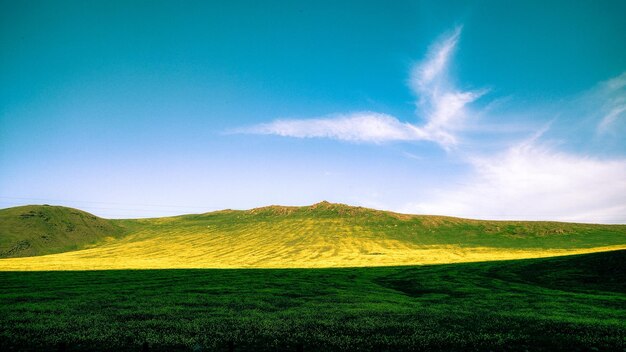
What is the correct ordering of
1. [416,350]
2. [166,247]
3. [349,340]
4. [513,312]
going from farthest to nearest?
1. [166,247]
2. [513,312]
3. [349,340]
4. [416,350]

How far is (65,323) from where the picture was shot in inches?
1220

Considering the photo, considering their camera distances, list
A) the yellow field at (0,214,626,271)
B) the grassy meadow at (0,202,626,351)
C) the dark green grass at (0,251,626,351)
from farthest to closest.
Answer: the yellow field at (0,214,626,271) → the grassy meadow at (0,202,626,351) → the dark green grass at (0,251,626,351)

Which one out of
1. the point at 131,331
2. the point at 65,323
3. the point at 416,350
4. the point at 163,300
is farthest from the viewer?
the point at 163,300

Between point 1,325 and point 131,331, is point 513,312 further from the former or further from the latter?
point 1,325

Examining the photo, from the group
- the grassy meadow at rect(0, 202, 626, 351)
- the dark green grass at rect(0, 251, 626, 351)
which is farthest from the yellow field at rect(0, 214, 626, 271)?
the dark green grass at rect(0, 251, 626, 351)

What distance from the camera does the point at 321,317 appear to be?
35.7 metres

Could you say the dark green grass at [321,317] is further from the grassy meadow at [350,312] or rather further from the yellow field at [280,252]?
the yellow field at [280,252]

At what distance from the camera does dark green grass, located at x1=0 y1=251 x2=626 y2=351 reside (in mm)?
25953

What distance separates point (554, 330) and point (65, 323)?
4172 cm

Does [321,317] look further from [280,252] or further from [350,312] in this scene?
[280,252]

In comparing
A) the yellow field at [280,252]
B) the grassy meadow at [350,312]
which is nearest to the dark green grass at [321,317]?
the grassy meadow at [350,312]

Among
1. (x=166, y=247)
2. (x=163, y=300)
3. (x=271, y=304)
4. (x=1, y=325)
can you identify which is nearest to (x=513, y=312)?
(x=271, y=304)

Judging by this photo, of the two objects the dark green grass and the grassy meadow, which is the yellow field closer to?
the grassy meadow

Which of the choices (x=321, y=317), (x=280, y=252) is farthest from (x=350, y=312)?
(x=280, y=252)
